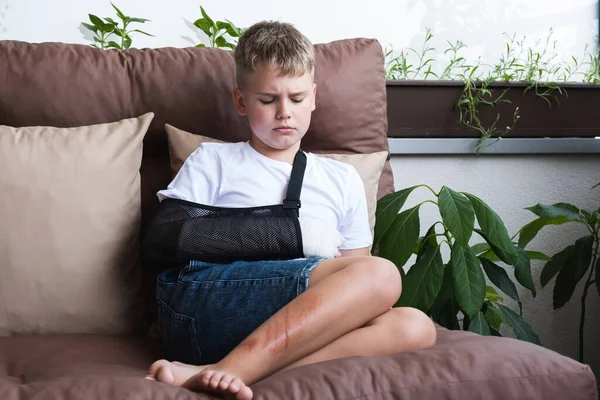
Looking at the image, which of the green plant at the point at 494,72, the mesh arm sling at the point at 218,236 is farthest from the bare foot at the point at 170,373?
the green plant at the point at 494,72

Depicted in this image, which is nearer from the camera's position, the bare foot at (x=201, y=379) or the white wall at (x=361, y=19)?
the bare foot at (x=201, y=379)

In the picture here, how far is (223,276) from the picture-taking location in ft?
4.08

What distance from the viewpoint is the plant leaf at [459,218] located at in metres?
1.55

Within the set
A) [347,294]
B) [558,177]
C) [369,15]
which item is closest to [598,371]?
[558,177]

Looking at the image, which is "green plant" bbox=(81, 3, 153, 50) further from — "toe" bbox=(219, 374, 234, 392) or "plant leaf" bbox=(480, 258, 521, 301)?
"toe" bbox=(219, 374, 234, 392)

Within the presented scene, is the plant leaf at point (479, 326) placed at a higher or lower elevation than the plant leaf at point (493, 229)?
lower

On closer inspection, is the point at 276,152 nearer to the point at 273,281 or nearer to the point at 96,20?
the point at 273,281

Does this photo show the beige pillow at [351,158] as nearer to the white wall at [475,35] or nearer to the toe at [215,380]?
the white wall at [475,35]

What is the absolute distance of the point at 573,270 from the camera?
1941 mm

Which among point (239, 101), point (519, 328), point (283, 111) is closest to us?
point (283, 111)

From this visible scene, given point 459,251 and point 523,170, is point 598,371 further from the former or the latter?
point 459,251

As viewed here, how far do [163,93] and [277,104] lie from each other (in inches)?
13.0

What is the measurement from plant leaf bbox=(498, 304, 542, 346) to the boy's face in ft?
2.39

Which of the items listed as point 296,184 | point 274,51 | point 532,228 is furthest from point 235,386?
point 532,228
